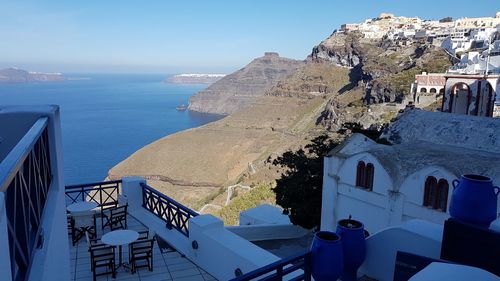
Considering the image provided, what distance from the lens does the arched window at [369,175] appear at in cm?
1218

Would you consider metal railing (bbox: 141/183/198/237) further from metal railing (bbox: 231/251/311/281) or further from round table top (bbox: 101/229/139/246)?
metal railing (bbox: 231/251/311/281)

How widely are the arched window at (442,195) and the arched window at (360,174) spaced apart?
2.38 m

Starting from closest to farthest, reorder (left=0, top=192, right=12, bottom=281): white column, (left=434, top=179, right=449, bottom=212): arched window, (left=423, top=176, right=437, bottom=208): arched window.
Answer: (left=0, top=192, right=12, bottom=281): white column < (left=434, top=179, right=449, bottom=212): arched window < (left=423, top=176, right=437, bottom=208): arched window

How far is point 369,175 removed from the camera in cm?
1231

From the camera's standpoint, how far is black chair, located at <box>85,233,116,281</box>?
5.95 m

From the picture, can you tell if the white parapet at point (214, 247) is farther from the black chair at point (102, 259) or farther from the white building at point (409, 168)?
the white building at point (409, 168)

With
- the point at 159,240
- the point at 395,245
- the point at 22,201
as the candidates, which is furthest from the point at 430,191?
the point at 22,201

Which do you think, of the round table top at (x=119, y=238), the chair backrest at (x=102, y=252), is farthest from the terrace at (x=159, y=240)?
the round table top at (x=119, y=238)

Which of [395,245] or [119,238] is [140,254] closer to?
[119,238]

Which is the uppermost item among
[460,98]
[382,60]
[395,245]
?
[382,60]

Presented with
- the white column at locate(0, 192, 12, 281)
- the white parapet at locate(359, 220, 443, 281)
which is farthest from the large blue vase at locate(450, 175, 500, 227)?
the white column at locate(0, 192, 12, 281)

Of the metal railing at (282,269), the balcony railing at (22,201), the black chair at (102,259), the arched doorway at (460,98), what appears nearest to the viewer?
the balcony railing at (22,201)

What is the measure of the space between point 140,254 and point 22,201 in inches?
151

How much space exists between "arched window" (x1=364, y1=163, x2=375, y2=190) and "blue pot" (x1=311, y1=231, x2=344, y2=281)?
8812 millimetres
